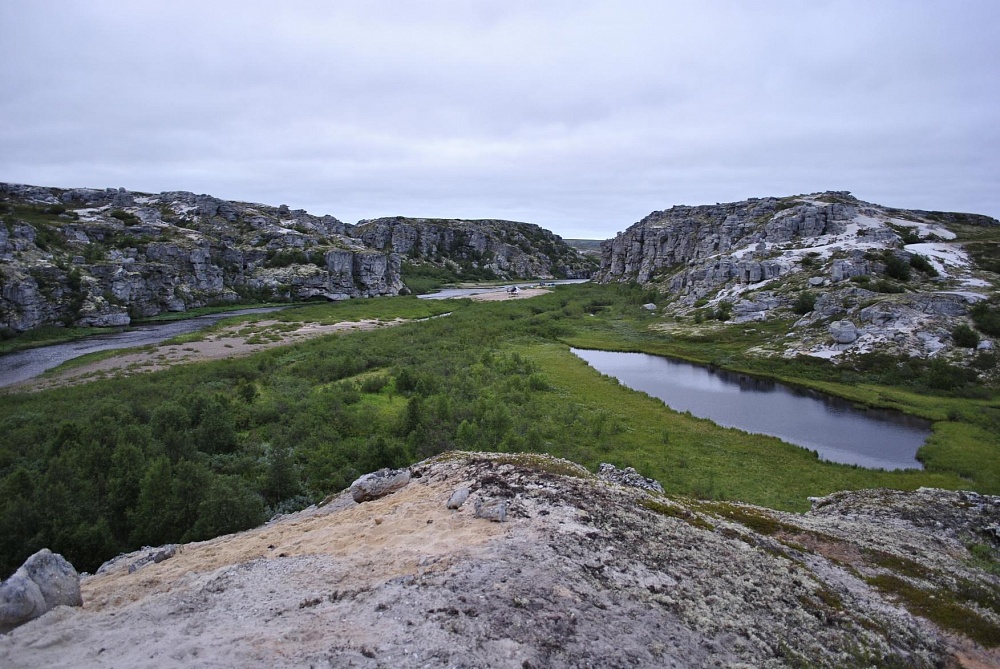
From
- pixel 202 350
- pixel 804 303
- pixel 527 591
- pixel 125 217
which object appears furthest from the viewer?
pixel 125 217

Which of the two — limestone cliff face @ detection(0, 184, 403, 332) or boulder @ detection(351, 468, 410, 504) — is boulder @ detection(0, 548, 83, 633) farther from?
limestone cliff face @ detection(0, 184, 403, 332)

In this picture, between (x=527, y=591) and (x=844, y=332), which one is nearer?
(x=527, y=591)

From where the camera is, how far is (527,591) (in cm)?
1052

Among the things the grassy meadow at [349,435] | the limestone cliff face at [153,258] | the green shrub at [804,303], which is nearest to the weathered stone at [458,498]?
the grassy meadow at [349,435]

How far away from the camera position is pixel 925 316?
5834 cm

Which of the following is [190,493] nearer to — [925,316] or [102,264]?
[925,316]

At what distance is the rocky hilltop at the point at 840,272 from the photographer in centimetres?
5909

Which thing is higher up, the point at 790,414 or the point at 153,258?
the point at 153,258

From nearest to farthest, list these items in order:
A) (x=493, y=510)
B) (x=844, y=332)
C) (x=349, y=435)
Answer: (x=493, y=510) → (x=349, y=435) → (x=844, y=332)

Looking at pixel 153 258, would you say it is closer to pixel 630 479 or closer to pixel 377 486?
pixel 377 486

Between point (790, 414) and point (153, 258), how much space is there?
11810cm

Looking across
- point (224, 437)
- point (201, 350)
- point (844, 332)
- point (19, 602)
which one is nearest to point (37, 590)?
point (19, 602)

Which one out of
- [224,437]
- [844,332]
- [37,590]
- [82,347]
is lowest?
[82,347]

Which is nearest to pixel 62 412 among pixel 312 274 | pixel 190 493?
pixel 190 493
